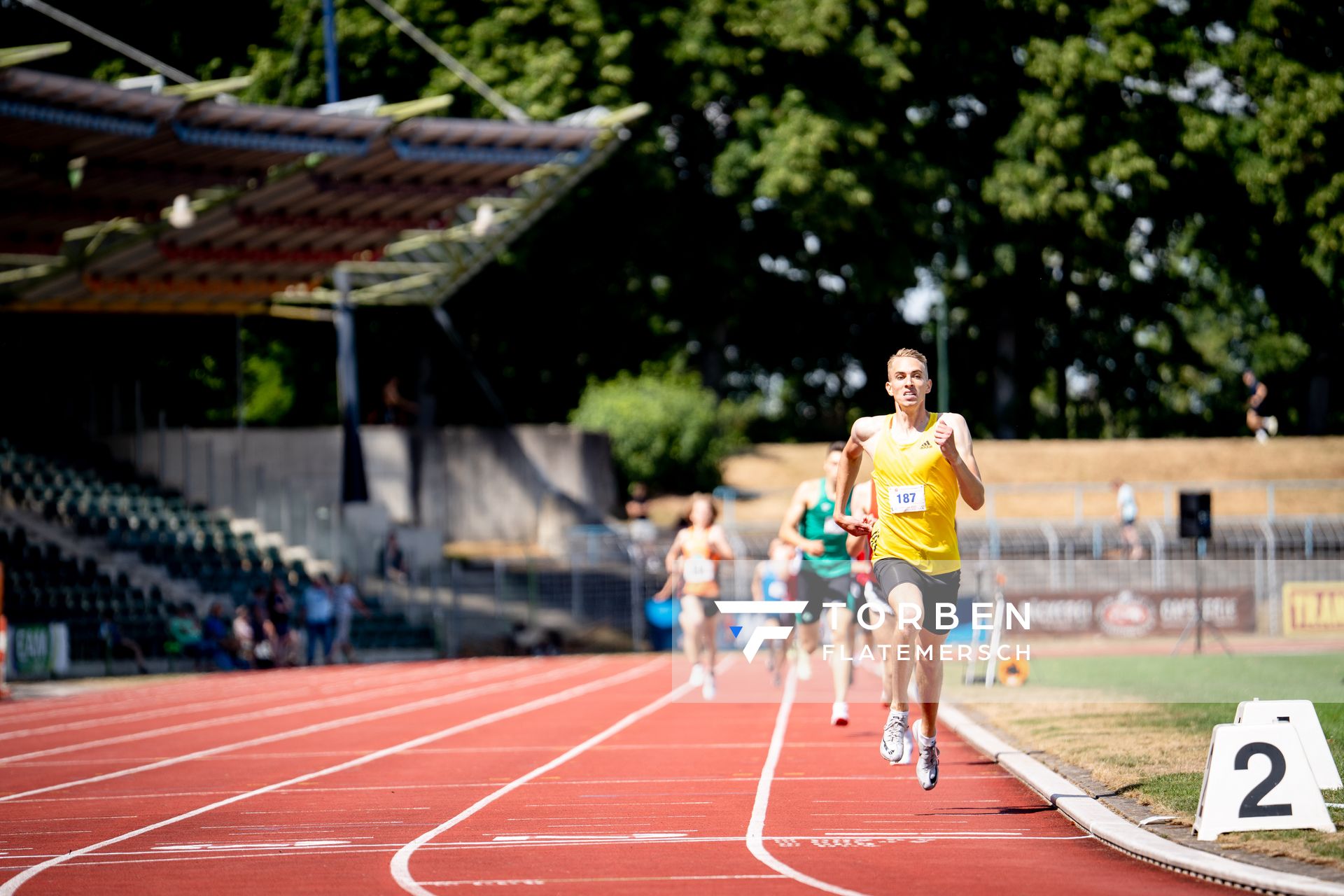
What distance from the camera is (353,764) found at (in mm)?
14109

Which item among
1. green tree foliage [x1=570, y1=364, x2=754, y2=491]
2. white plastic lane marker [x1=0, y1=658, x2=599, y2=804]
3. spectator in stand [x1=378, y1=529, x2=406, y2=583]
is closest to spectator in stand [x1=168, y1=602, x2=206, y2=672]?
white plastic lane marker [x1=0, y1=658, x2=599, y2=804]

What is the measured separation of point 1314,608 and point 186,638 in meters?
18.8

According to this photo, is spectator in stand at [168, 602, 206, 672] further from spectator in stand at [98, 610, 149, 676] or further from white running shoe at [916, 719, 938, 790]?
white running shoe at [916, 719, 938, 790]

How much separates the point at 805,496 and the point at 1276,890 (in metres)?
7.75

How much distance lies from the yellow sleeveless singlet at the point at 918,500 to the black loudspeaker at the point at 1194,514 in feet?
63.2

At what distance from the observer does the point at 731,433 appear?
46.1m

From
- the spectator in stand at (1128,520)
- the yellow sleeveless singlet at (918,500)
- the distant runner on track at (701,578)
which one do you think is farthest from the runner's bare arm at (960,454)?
the spectator in stand at (1128,520)

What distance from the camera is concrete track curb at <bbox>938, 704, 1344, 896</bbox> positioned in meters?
7.20

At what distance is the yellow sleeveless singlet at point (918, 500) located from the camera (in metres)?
9.62

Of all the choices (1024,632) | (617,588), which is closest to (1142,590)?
(1024,632)

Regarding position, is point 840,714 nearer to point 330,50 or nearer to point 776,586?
point 776,586

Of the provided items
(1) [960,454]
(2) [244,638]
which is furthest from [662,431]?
(1) [960,454]

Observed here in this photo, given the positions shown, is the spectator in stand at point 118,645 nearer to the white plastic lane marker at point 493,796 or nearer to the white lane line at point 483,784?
the white plastic lane marker at point 493,796

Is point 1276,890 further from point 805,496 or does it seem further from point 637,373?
point 637,373
